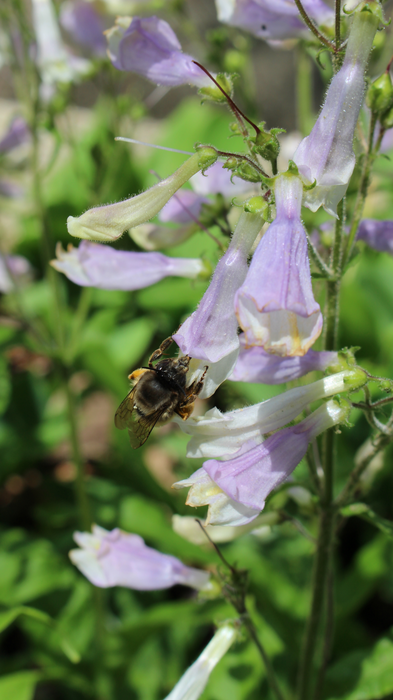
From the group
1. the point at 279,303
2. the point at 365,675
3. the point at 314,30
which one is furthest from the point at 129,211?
the point at 365,675

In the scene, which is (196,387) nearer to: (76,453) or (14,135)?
(76,453)

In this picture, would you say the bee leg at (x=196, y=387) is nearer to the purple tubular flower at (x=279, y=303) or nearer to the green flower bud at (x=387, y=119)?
the purple tubular flower at (x=279, y=303)

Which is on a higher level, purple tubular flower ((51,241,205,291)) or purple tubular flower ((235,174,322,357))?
purple tubular flower ((235,174,322,357))

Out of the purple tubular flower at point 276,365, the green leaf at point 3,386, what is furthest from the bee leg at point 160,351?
the green leaf at point 3,386

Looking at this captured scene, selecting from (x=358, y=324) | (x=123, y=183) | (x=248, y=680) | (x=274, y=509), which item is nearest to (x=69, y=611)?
(x=248, y=680)

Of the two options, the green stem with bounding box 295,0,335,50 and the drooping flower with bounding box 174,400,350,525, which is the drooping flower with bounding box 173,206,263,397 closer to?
the drooping flower with bounding box 174,400,350,525

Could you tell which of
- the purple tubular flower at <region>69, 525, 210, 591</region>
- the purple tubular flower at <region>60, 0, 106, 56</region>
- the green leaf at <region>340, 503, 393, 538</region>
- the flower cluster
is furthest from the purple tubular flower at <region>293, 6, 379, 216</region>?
the purple tubular flower at <region>60, 0, 106, 56</region>

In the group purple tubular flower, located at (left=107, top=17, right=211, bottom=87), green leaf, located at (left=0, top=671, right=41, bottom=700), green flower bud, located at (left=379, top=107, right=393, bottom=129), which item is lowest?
green leaf, located at (left=0, top=671, right=41, bottom=700)
